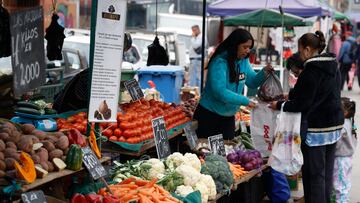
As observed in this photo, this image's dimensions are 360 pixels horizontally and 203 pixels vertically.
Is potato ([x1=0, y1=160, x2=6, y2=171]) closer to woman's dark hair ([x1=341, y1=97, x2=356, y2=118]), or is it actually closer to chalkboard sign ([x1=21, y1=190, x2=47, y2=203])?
chalkboard sign ([x1=21, y1=190, x2=47, y2=203])

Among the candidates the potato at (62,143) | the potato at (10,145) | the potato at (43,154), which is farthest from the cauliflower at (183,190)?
the potato at (10,145)

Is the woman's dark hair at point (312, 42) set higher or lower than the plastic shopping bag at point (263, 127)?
higher

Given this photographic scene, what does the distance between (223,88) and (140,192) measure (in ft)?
6.82

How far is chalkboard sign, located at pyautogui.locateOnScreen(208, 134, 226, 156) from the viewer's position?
7516mm

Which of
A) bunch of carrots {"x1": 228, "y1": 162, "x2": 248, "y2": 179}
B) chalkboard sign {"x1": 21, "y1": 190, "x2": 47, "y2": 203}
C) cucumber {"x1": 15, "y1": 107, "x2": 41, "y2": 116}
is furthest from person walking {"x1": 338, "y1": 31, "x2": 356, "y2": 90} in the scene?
chalkboard sign {"x1": 21, "y1": 190, "x2": 47, "y2": 203}

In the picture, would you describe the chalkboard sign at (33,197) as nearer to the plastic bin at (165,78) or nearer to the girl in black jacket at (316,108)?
the girl in black jacket at (316,108)

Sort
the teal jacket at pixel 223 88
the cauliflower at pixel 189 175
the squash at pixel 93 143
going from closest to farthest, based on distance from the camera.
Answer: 1. the squash at pixel 93 143
2. the cauliflower at pixel 189 175
3. the teal jacket at pixel 223 88

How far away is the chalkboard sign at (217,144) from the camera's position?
7516 mm

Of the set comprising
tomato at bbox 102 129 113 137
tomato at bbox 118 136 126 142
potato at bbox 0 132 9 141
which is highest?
potato at bbox 0 132 9 141

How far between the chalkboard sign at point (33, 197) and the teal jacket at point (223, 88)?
11.1ft

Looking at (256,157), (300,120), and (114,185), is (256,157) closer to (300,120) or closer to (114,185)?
(300,120)

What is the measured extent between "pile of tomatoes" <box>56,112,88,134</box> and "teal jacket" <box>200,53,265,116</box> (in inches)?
55.9

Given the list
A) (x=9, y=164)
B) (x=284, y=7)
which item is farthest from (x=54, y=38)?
(x=284, y=7)

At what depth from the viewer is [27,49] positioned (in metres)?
4.93
